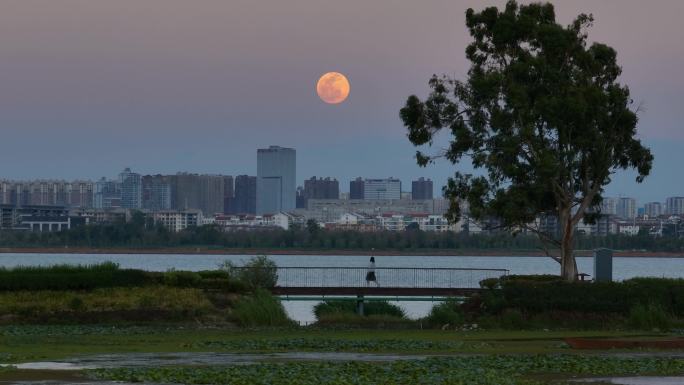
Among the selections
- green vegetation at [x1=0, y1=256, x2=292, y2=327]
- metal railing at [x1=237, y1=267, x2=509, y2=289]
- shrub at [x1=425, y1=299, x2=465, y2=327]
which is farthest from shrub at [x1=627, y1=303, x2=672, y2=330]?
metal railing at [x1=237, y1=267, x2=509, y2=289]

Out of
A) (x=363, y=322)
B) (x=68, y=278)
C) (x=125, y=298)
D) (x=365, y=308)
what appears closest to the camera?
(x=363, y=322)

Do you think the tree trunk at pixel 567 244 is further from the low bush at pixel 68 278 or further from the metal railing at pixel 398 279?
the low bush at pixel 68 278

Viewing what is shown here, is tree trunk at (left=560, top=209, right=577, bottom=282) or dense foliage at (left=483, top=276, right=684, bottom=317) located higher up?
tree trunk at (left=560, top=209, right=577, bottom=282)

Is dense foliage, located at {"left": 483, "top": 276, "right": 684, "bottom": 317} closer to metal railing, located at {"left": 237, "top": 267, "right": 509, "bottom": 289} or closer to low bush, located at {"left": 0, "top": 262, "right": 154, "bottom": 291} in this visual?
metal railing, located at {"left": 237, "top": 267, "right": 509, "bottom": 289}

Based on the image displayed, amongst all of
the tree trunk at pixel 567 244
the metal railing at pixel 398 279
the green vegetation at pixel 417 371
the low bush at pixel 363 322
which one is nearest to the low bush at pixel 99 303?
the low bush at pixel 363 322

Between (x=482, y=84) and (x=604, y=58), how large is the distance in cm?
560

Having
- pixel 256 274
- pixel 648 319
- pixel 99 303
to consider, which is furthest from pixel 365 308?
pixel 648 319

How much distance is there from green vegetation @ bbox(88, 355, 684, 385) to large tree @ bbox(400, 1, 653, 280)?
72.7ft

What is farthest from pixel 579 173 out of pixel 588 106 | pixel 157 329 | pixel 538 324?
pixel 157 329

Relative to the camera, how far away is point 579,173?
6100cm

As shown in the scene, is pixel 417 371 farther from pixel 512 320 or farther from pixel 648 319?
pixel 648 319

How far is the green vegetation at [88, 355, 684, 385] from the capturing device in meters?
31.0

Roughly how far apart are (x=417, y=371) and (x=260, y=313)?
21.2m

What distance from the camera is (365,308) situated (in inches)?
2400
